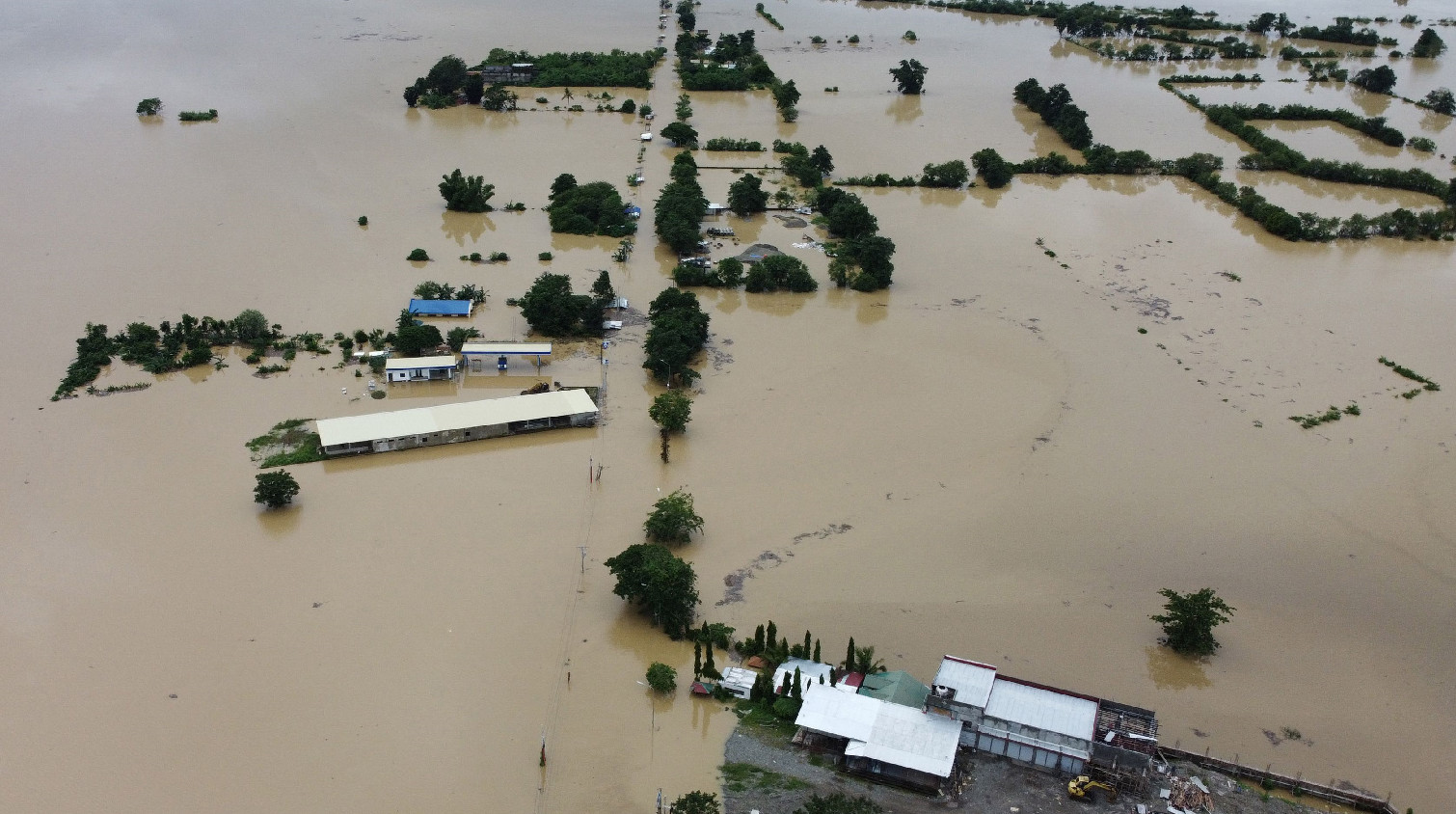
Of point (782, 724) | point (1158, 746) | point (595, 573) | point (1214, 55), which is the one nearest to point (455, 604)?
point (595, 573)

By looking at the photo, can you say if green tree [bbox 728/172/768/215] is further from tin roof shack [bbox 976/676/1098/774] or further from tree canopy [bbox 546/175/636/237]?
tin roof shack [bbox 976/676/1098/774]

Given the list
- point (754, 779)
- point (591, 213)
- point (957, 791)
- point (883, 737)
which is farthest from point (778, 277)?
point (957, 791)

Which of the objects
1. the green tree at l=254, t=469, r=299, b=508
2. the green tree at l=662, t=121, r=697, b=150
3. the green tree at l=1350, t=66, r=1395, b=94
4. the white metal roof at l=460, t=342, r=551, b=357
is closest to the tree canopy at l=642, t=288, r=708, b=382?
the white metal roof at l=460, t=342, r=551, b=357

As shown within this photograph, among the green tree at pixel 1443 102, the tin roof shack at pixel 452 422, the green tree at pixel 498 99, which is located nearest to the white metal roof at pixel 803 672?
the tin roof shack at pixel 452 422

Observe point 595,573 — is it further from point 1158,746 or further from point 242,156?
point 242,156

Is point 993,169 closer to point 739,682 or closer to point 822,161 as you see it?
point 822,161

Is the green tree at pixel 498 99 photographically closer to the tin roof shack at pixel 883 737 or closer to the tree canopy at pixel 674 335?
the tree canopy at pixel 674 335
